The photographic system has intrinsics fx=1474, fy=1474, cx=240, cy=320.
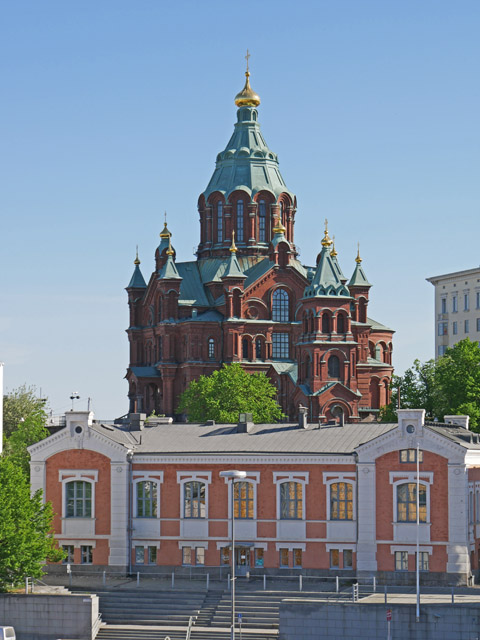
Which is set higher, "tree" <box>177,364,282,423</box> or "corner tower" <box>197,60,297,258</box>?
"corner tower" <box>197,60,297,258</box>

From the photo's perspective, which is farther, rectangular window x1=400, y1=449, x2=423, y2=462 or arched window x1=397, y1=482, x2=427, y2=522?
rectangular window x1=400, y1=449, x2=423, y2=462

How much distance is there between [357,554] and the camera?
2825 inches

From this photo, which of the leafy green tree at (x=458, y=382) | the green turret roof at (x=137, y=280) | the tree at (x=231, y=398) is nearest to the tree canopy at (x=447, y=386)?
the leafy green tree at (x=458, y=382)

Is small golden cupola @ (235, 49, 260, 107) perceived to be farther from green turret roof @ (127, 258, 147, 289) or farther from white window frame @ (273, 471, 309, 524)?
white window frame @ (273, 471, 309, 524)

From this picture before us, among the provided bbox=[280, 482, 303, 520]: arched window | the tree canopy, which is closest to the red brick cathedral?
the tree canopy

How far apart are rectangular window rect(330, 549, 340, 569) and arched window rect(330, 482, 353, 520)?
1624 mm

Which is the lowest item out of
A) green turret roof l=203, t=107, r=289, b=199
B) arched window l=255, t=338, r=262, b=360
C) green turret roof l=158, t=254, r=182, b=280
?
arched window l=255, t=338, r=262, b=360

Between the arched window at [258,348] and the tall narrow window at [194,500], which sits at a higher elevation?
the arched window at [258,348]

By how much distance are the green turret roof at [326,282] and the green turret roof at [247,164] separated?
1432 cm

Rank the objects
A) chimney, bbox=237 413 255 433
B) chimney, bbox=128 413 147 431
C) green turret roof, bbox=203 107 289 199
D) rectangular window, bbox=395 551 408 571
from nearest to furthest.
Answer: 1. rectangular window, bbox=395 551 408 571
2. chimney, bbox=237 413 255 433
3. chimney, bbox=128 413 147 431
4. green turret roof, bbox=203 107 289 199

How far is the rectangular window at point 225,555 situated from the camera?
73.6 m

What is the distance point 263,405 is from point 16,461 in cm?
3290

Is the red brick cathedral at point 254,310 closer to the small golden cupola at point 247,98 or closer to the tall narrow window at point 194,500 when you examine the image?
the small golden cupola at point 247,98

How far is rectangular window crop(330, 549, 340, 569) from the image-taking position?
72438 mm
